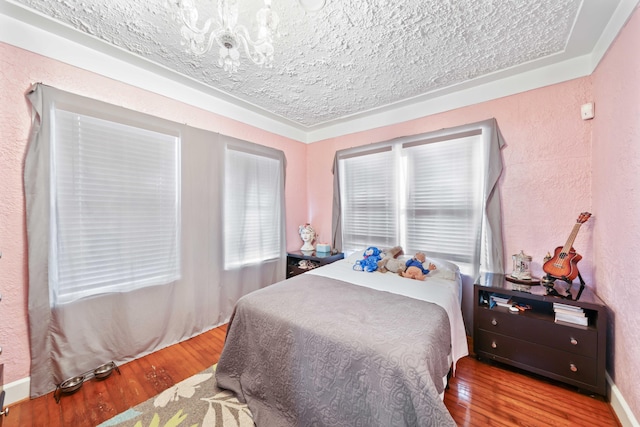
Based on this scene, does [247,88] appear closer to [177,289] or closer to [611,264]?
[177,289]

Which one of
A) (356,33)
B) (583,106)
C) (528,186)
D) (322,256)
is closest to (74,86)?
(356,33)

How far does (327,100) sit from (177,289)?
252 cm

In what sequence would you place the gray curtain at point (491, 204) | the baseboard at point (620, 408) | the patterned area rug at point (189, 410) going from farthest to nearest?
the gray curtain at point (491, 204) → the patterned area rug at point (189, 410) → the baseboard at point (620, 408)

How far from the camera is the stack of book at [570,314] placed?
1.61 meters

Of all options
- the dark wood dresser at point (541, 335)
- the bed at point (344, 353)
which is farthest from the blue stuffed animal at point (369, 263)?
the dark wood dresser at point (541, 335)

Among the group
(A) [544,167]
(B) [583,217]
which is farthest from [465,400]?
(A) [544,167]

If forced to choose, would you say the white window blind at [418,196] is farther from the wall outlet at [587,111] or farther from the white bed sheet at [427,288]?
the wall outlet at [587,111]

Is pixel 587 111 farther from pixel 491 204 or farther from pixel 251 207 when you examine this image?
pixel 251 207

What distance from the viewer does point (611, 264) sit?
1538mm

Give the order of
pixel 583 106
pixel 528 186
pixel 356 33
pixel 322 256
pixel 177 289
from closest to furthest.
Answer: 1. pixel 356 33
2. pixel 583 106
3. pixel 528 186
4. pixel 177 289
5. pixel 322 256

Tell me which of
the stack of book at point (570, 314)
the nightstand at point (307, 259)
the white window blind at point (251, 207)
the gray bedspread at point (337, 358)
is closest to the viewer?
the gray bedspread at point (337, 358)

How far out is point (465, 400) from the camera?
1571 mm

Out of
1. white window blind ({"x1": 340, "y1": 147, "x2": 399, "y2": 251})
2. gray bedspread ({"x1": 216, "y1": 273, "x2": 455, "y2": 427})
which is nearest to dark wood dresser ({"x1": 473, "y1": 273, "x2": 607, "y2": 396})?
gray bedspread ({"x1": 216, "y1": 273, "x2": 455, "y2": 427})

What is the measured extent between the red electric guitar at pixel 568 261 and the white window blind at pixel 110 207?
3217 millimetres
